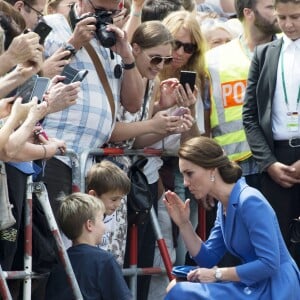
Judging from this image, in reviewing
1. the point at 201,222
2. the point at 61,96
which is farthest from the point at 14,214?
the point at 201,222

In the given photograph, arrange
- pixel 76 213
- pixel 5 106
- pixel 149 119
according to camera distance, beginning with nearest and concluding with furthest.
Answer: pixel 5 106, pixel 76 213, pixel 149 119

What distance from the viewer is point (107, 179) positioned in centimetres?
752

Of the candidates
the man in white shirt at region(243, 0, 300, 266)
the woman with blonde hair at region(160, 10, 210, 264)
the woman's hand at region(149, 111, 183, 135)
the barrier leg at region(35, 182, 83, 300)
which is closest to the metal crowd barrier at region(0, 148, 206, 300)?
the barrier leg at region(35, 182, 83, 300)

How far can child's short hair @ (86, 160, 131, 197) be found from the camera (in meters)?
7.52

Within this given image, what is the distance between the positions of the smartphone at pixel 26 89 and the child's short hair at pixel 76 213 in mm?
678

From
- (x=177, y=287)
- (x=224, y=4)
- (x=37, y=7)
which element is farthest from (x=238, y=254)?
(x=224, y=4)

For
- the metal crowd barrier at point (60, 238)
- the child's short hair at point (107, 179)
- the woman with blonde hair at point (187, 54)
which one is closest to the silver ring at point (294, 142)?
the woman with blonde hair at point (187, 54)

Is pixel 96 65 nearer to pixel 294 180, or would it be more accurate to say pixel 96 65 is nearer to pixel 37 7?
pixel 37 7

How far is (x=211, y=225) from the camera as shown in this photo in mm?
8898

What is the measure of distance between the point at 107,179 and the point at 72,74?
714 mm

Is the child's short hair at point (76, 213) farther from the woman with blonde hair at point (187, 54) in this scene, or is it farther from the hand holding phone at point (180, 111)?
the woman with blonde hair at point (187, 54)

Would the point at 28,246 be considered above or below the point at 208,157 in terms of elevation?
below

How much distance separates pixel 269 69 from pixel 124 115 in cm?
116

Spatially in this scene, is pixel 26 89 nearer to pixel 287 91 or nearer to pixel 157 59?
pixel 157 59
